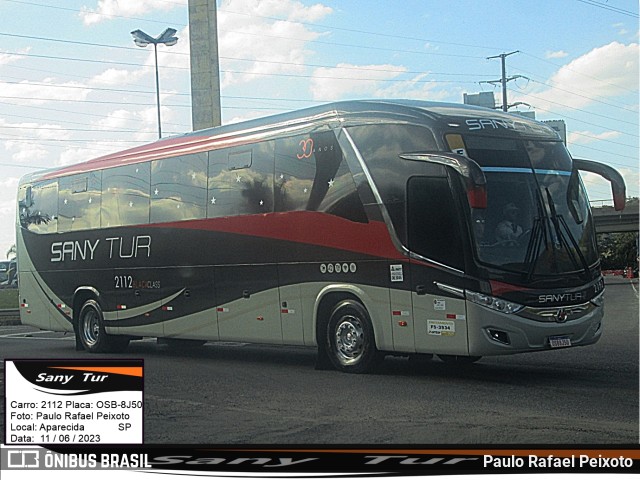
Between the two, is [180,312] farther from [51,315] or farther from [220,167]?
[51,315]

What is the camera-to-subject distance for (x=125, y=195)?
1881cm

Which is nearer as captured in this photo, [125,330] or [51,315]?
[125,330]

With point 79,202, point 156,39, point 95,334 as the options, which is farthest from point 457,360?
point 156,39

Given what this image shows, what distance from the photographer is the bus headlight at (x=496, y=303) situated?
12.4 m

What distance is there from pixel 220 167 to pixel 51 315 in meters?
6.64

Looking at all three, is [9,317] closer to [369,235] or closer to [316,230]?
[316,230]

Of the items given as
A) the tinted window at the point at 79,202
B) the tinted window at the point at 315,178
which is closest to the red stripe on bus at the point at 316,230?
the tinted window at the point at 315,178

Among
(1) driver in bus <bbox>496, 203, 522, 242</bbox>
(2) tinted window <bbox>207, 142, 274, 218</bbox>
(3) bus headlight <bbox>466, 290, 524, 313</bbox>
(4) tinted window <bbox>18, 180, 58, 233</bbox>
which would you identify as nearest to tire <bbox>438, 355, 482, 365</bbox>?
(3) bus headlight <bbox>466, 290, 524, 313</bbox>

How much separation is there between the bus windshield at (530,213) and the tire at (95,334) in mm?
9470

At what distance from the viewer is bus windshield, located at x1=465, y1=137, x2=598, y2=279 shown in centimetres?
1257

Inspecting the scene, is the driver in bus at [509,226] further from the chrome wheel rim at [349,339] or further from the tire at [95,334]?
the tire at [95,334]

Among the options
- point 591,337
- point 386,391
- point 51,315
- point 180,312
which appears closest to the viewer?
point 386,391

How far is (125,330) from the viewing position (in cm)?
1905

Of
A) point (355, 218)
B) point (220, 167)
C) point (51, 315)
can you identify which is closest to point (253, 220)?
point (220, 167)
